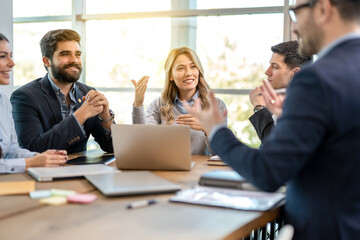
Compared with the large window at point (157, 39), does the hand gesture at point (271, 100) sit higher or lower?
lower

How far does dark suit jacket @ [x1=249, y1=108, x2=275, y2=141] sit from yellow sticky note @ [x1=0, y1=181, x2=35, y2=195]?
1349 millimetres

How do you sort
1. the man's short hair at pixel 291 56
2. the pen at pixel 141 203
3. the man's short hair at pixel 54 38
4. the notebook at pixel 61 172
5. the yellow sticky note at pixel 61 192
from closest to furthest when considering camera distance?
the pen at pixel 141 203, the yellow sticky note at pixel 61 192, the notebook at pixel 61 172, the man's short hair at pixel 291 56, the man's short hair at pixel 54 38

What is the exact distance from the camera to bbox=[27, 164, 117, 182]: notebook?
176 cm

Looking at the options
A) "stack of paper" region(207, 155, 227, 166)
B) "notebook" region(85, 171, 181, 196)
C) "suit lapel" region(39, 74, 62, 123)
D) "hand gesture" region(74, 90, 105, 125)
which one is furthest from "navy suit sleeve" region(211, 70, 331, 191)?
"suit lapel" region(39, 74, 62, 123)

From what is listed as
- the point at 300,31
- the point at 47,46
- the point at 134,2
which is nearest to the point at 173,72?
the point at 47,46

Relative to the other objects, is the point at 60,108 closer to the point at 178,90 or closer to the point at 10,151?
the point at 10,151

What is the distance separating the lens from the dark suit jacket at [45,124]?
104 inches

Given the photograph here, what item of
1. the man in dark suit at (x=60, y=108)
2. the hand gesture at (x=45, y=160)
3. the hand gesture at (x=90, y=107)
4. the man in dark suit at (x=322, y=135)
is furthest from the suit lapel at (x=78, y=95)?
the man in dark suit at (x=322, y=135)

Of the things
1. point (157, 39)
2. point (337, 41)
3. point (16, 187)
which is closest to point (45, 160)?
point (16, 187)

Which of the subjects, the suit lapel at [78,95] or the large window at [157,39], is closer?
the suit lapel at [78,95]

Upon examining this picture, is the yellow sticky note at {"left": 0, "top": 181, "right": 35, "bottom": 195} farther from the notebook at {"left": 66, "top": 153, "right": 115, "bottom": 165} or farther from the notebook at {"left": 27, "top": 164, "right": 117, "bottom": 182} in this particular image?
the notebook at {"left": 66, "top": 153, "right": 115, "bottom": 165}

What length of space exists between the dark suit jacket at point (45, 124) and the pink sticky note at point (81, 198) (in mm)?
1210

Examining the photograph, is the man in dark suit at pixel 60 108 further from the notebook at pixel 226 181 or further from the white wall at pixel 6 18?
the notebook at pixel 226 181

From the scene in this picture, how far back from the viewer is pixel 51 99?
9.66 ft
